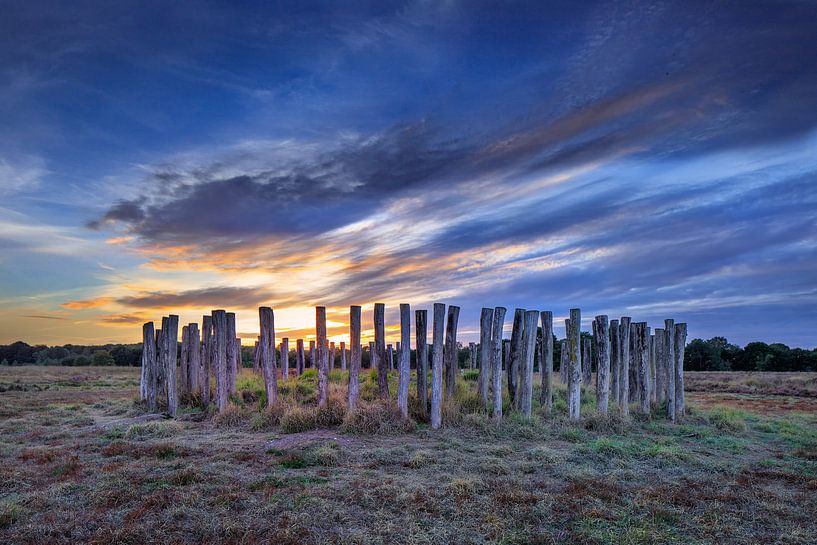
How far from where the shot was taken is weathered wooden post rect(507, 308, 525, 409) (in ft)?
39.2

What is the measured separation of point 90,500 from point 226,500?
1639 millimetres

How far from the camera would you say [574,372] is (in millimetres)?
11672

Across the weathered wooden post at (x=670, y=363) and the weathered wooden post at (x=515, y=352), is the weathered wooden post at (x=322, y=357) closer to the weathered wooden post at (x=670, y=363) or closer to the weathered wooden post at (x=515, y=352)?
the weathered wooden post at (x=515, y=352)

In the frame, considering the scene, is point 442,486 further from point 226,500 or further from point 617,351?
point 617,351

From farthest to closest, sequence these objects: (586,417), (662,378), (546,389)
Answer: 1. (662,378)
2. (546,389)
3. (586,417)

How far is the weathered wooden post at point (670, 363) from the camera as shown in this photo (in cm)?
1296

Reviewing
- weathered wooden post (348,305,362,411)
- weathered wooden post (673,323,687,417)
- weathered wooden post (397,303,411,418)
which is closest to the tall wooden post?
weathered wooden post (673,323,687,417)

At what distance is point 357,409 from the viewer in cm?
1050

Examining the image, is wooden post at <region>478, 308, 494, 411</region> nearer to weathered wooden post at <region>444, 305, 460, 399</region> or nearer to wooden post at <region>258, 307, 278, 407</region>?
weathered wooden post at <region>444, 305, 460, 399</region>

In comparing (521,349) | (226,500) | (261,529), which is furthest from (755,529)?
(521,349)

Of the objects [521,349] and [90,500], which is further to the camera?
[521,349]

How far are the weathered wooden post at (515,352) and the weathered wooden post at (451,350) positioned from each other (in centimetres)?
138

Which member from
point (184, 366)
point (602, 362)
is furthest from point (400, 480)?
point (184, 366)

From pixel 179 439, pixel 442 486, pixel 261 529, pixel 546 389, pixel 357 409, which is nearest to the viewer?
pixel 261 529
